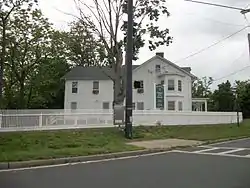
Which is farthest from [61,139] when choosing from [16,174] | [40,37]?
[40,37]

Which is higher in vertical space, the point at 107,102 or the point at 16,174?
the point at 107,102

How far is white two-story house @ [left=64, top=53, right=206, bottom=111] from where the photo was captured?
47.2 m

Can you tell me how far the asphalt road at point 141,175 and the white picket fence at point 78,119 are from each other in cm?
862

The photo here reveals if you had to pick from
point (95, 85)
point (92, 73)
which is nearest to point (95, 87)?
point (95, 85)

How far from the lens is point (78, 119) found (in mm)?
23641

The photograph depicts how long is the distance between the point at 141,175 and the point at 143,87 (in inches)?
1484

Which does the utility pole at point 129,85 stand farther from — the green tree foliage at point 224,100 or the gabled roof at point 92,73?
the green tree foliage at point 224,100

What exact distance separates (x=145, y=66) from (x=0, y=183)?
3992 cm

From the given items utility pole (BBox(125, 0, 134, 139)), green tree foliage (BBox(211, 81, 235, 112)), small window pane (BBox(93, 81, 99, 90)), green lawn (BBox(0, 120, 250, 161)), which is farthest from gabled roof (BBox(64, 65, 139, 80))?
utility pole (BBox(125, 0, 134, 139))

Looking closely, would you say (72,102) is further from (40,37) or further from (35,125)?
(35,125)

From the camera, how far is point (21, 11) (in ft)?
120

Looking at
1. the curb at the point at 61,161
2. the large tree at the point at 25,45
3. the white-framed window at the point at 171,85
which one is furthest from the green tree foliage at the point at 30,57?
the curb at the point at 61,161

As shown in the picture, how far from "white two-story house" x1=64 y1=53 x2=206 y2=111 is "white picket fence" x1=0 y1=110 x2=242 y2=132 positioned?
12303 mm

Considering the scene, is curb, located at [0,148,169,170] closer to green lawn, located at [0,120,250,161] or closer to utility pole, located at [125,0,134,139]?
green lawn, located at [0,120,250,161]
